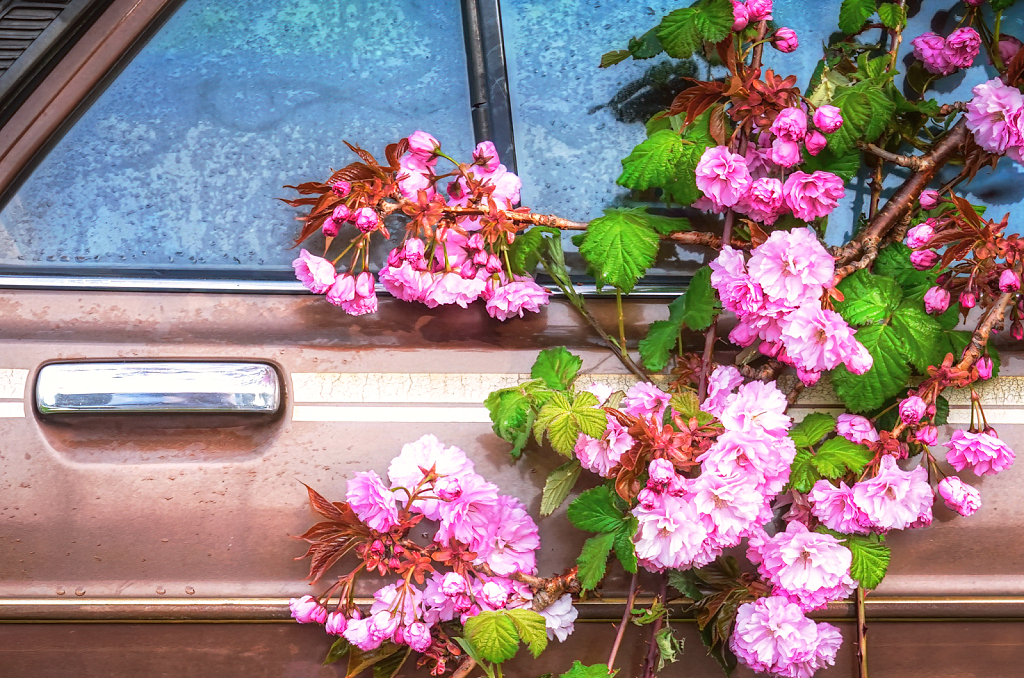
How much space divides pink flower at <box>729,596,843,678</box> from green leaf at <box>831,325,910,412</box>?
328 mm

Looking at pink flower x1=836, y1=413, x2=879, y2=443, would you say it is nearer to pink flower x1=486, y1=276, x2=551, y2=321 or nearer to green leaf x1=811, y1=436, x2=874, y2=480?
green leaf x1=811, y1=436, x2=874, y2=480

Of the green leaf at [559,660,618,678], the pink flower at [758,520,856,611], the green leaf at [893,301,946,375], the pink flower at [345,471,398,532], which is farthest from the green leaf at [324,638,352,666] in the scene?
the green leaf at [893,301,946,375]

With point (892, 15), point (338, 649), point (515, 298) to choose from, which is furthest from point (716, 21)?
point (338, 649)

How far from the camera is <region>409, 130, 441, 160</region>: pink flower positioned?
1.17 metres

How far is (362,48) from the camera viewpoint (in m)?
1.29

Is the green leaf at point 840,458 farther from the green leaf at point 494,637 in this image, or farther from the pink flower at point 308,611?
the pink flower at point 308,611

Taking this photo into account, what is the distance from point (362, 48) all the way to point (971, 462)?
3.87 feet

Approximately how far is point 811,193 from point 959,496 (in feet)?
1.63

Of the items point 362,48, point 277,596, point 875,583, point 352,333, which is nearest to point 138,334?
point 352,333

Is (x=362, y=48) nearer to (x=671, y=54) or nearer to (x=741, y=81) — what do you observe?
(x=671, y=54)

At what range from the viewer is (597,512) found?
1.10 meters

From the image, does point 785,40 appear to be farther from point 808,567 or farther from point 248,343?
point 248,343

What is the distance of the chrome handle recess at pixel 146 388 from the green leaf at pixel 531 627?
1.59 ft

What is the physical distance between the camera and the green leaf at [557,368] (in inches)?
44.8
